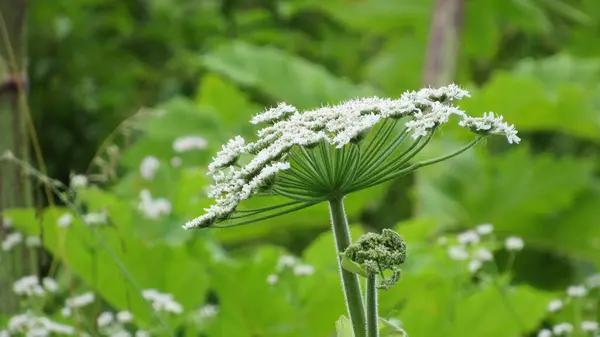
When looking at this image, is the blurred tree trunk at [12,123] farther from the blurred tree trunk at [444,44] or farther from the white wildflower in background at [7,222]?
the blurred tree trunk at [444,44]

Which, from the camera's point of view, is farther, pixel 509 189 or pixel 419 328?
pixel 509 189

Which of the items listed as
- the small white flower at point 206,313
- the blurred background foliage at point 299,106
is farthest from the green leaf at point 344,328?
the small white flower at point 206,313

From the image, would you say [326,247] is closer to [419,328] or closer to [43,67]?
[419,328]

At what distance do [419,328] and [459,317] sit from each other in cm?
10

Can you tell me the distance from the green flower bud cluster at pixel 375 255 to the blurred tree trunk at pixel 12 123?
2.90ft

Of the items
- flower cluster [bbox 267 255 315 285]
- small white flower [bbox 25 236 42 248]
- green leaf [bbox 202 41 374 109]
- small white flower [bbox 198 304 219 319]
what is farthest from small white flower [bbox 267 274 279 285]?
green leaf [bbox 202 41 374 109]

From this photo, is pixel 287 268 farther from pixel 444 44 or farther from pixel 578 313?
pixel 444 44

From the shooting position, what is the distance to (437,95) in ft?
2.19

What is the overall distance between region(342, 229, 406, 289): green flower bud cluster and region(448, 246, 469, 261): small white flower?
2.33 feet

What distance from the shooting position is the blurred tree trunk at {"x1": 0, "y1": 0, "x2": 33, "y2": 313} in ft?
4.50

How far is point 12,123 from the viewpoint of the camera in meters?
1.44

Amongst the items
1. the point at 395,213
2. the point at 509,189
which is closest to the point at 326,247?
the point at 509,189

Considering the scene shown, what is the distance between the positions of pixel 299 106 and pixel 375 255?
5.79ft

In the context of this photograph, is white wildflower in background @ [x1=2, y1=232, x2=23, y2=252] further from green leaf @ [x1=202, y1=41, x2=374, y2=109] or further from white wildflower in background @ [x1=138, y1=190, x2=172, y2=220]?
green leaf @ [x1=202, y1=41, x2=374, y2=109]
